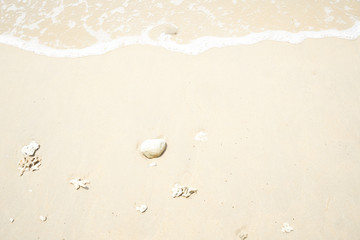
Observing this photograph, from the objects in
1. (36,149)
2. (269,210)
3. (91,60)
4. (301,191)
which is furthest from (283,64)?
(36,149)

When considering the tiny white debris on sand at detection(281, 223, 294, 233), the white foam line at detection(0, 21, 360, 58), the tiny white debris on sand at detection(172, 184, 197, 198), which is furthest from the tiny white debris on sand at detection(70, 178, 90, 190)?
the tiny white debris on sand at detection(281, 223, 294, 233)

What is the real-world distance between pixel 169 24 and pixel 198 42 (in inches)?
36.0

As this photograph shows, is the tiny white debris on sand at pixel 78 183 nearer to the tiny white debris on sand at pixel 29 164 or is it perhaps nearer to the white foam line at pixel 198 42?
the tiny white debris on sand at pixel 29 164

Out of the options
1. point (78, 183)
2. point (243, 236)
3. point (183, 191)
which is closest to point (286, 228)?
point (243, 236)

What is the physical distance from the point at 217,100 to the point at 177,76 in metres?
0.85

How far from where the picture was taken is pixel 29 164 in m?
3.55

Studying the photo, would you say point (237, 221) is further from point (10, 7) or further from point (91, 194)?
point (10, 7)

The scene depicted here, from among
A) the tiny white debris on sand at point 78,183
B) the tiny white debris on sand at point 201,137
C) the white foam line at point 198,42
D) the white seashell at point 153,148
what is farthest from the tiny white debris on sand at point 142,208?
the white foam line at point 198,42

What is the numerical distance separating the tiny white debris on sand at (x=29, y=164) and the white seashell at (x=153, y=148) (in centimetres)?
157

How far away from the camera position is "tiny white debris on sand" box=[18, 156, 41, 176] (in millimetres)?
3535

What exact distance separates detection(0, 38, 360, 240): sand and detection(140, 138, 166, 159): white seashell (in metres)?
0.10

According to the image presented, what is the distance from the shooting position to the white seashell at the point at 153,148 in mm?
3439

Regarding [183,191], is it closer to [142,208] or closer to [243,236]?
[142,208]

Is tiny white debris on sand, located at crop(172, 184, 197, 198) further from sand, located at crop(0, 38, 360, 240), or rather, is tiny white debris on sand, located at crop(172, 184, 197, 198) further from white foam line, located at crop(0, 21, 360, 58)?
white foam line, located at crop(0, 21, 360, 58)
